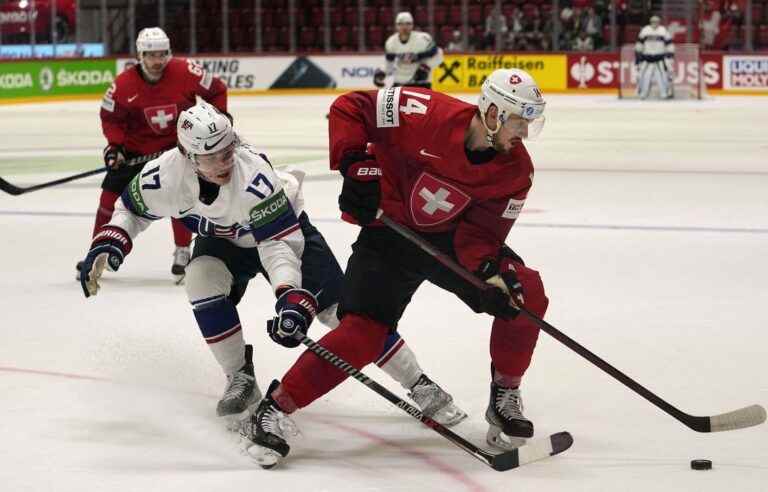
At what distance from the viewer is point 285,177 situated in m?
4.02

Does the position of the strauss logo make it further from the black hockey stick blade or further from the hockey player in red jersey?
the black hockey stick blade

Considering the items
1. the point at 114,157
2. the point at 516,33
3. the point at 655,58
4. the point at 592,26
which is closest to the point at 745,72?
the point at 655,58

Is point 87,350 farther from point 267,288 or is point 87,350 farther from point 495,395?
point 495,395

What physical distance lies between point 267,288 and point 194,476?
2.59m

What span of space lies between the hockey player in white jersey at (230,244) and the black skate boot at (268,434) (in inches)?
7.0

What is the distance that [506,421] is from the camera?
11.5ft

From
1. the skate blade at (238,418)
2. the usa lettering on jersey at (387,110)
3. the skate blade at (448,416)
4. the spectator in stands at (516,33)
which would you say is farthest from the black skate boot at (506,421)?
the spectator in stands at (516,33)

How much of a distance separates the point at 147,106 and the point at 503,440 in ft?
11.1

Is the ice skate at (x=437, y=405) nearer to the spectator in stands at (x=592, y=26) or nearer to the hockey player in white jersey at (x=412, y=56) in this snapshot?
the hockey player in white jersey at (x=412, y=56)

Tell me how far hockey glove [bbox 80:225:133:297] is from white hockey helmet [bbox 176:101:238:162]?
32 cm

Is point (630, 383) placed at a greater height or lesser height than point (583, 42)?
lesser

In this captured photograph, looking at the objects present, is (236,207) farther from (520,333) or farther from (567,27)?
(567,27)

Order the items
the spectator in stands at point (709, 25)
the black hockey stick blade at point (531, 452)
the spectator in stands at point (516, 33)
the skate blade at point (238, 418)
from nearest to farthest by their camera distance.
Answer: the black hockey stick blade at point (531, 452), the skate blade at point (238, 418), the spectator in stands at point (709, 25), the spectator in stands at point (516, 33)

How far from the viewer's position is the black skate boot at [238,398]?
3.71 meters
